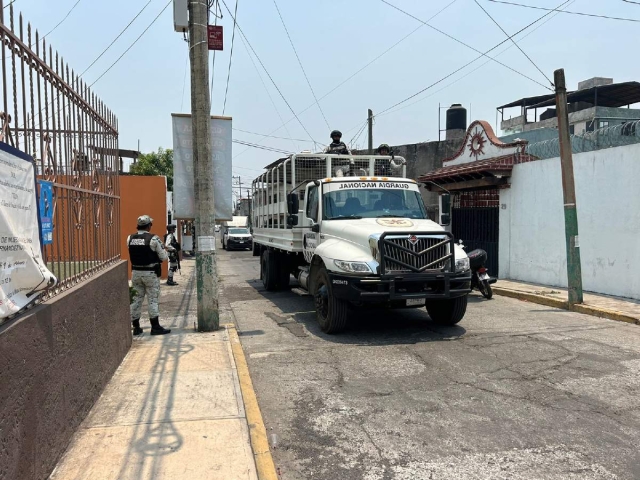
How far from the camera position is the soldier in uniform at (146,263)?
7109mm

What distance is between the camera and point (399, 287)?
23.4 ft

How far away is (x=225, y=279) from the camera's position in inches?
631

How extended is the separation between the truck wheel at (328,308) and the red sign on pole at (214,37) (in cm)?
378

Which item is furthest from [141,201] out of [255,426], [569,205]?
[255,426]

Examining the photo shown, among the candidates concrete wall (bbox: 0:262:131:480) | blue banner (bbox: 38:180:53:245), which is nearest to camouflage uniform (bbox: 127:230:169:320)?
concrete wall (bbox: 0:262:131:480)

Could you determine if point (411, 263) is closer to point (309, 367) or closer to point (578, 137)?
point (309, 367)

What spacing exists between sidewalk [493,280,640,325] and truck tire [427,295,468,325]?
294 cm

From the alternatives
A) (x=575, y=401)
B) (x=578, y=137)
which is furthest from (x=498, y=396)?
(x=578, y=137)

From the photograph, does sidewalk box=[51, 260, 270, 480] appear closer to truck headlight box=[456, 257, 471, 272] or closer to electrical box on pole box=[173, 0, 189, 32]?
truck headlight box=[456, 257, 471, 272]

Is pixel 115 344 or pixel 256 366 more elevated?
pixel 115 344

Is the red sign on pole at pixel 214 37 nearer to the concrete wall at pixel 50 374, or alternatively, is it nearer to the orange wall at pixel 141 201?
the concrete wall at pixel 50 374

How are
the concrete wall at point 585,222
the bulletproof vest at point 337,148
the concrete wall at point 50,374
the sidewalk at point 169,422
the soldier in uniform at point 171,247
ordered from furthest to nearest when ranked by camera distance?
the soldier in uniform at point 171,247
the bulletproof vest at point 337,148
the concrete wall at point 585,222
the sidewalk at point 169,422
the concrete wall at point 50,374

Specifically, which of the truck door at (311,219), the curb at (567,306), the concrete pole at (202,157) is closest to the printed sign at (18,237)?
the concrete pole at (202,157)

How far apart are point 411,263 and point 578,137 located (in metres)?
7.15
